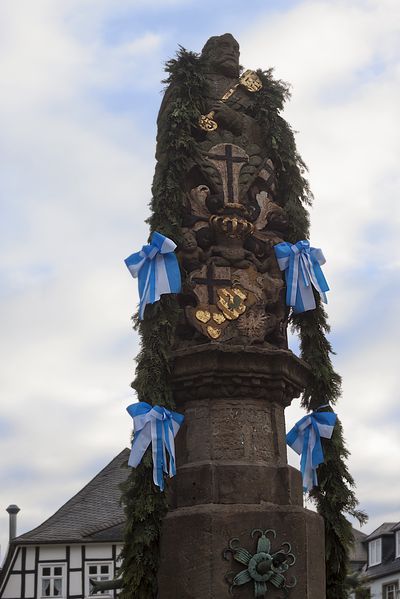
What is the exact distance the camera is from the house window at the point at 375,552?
3806 centimetres

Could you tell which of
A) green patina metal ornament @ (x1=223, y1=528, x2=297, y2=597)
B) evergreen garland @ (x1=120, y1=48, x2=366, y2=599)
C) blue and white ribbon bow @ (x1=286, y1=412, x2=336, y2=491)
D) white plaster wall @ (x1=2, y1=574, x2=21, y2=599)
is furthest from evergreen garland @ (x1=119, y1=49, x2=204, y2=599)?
white plaster wall @ (x1=2, y1=574, x2=21, y2=599)

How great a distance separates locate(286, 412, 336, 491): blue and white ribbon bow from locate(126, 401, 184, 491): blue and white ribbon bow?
1213 millimetres

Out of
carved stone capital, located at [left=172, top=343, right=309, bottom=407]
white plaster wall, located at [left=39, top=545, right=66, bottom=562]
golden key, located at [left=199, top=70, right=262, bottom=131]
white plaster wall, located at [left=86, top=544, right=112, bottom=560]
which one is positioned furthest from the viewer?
white plaster wall, located at [left=39, top=545, right=66, bottom=562]

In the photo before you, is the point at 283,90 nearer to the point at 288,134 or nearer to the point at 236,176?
the point at 288,134

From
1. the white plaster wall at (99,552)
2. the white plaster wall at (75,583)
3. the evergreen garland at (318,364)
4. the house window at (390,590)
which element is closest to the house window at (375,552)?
the house window at (390,590)

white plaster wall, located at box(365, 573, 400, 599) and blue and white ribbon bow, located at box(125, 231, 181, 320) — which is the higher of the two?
blue and white ribbon bow, located at box(125, 231, 181, 320)

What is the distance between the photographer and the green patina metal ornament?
318 inches

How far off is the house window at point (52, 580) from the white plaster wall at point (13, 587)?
0.64 metres

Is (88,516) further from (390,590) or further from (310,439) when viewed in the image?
(310,439)

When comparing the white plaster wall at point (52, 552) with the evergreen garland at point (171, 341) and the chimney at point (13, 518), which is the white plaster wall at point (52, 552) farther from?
the evergreen garland at point (171, 341)

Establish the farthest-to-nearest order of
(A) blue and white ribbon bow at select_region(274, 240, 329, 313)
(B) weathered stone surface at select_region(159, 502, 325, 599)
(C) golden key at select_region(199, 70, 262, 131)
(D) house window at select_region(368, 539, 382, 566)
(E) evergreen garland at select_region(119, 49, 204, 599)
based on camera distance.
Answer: (D) house window at select_region(368, 539, 382, 566) < (C) golden key at select_region(199, 70, 262, 131) < (A) blue and white ribbon bow at select_region(274, 240, 329, 313) < (E) evergreen garland at select_region(119, 49, 204, 599) < (B) weathered stone surface at select_region(159, 502, 325, 599)

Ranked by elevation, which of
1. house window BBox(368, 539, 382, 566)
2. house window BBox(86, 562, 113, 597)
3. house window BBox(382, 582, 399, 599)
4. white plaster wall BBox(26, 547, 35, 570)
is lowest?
house window BBox(382, 582, 399, 599)

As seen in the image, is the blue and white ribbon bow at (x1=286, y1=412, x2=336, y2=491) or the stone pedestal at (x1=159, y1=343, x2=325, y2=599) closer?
the stone pedestal at (x1=159, y1=343, x2=325, y2=599)

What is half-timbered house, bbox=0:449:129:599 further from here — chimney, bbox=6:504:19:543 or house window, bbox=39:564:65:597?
chimney, bbox=6:504:19:543
